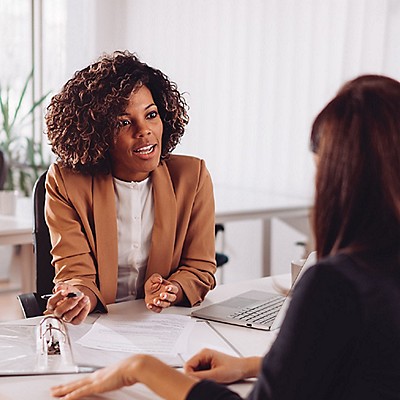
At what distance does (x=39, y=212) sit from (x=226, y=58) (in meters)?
2.39

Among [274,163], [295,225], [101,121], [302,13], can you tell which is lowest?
[295,225]

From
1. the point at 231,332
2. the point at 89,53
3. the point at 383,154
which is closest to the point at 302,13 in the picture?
the point at 89,53

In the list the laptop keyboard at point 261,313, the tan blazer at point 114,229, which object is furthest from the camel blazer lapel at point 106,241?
the laptop keyboard at point 261,313

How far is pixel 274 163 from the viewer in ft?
13.4

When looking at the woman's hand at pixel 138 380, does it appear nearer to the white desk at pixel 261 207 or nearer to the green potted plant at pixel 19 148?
the white desk at pixel 261 207

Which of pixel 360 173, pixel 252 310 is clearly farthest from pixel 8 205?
pixel 360 173

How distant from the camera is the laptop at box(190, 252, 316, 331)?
69.0 inches

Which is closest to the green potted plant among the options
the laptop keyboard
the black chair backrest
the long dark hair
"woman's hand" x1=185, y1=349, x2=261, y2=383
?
the black chair backrest

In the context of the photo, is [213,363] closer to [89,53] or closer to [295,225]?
[295,225]

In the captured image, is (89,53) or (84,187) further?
(89,53)

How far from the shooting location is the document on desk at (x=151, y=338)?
1.51 m

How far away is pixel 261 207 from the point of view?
362 cm

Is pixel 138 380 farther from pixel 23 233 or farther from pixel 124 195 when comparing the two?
pixel 23 233

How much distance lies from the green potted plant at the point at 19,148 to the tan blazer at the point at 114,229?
8.72ft
